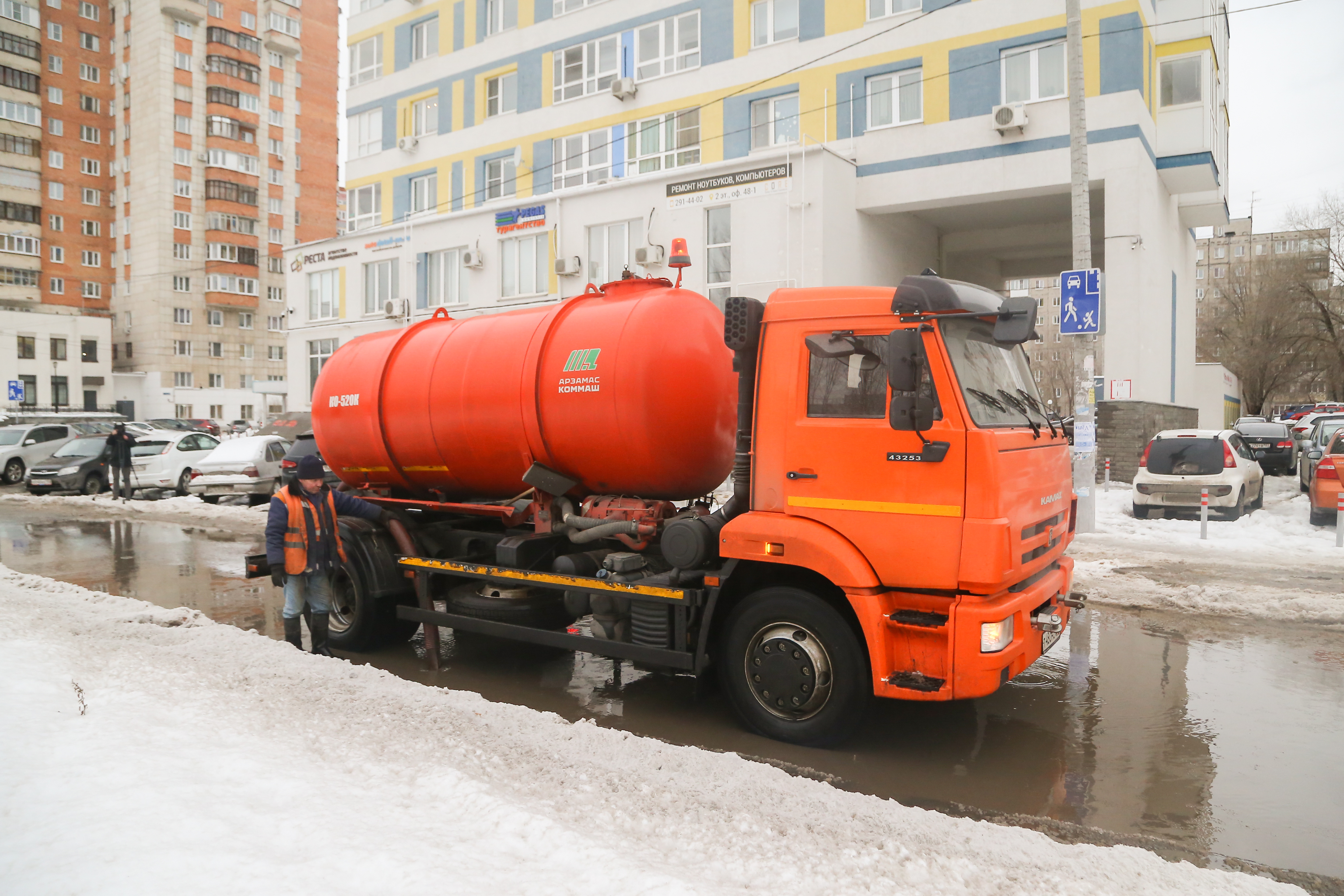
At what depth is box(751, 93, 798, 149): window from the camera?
26359mm

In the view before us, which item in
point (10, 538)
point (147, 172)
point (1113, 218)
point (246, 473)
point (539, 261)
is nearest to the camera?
point (10, 538)

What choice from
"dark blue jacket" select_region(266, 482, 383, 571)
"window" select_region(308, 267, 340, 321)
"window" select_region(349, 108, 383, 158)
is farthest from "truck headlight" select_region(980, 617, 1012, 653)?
"window" select_region(349, 108, 383, 158)

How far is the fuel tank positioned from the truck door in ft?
2.95

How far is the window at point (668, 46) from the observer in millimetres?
28500

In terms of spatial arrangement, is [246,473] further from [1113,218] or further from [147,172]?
[147,172]

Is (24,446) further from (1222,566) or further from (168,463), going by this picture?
(1222,566)

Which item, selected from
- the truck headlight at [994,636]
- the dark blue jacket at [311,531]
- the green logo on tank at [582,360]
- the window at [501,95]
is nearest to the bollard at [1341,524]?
the truck headlight at [994,636]

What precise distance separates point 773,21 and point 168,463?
70.1 ft

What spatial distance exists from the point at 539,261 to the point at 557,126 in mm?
6101

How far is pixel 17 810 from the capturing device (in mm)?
3482

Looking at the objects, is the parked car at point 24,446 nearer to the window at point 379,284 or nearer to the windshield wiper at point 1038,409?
the window at point 379,284

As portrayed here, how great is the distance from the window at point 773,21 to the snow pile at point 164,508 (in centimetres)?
1990

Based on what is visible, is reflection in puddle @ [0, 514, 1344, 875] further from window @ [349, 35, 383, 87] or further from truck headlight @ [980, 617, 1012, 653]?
window @ [349, 35, 383, 87]

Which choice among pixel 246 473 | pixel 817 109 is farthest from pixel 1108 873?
pixel 817 109
